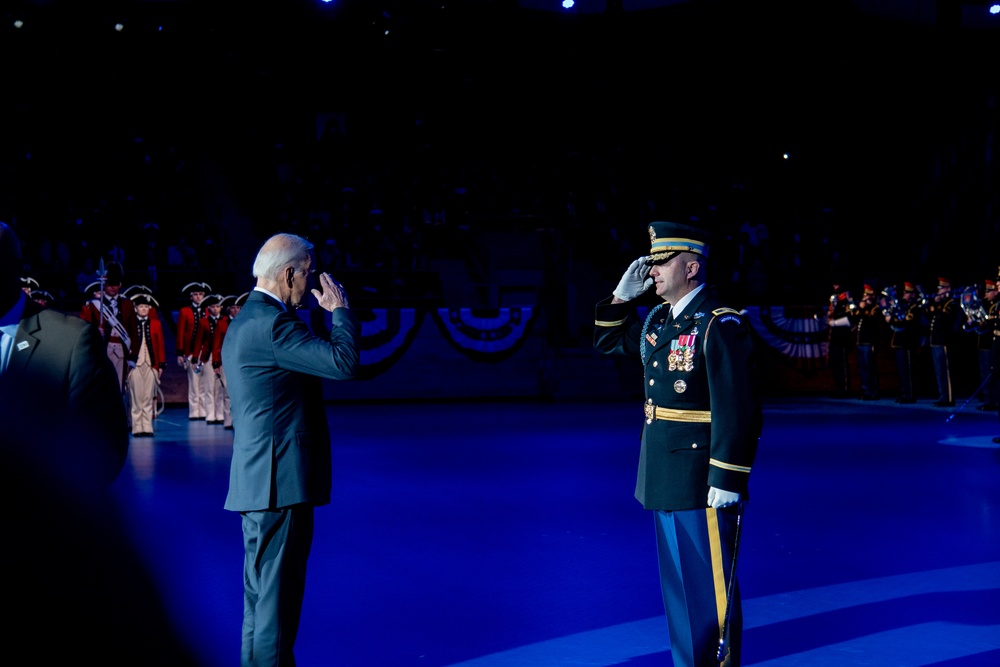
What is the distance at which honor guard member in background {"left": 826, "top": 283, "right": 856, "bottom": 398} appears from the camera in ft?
69.5

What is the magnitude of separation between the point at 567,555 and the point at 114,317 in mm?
9820

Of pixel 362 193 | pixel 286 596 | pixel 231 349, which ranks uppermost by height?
pixel 362 193

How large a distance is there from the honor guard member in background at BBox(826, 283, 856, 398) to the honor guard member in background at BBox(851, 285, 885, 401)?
222mm

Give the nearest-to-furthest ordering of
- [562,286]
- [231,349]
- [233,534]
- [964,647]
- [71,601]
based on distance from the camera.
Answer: [71,601], [231,349], [964,647], [233,534], [562,286]

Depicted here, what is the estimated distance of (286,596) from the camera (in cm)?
400

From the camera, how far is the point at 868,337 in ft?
67.2

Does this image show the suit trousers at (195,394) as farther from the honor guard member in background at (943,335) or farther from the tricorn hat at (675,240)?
the tricorn hat at (675,240)

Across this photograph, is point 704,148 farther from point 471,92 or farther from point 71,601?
point 71,601

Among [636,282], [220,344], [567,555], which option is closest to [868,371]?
[220,344]

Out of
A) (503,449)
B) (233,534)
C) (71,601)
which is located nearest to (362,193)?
(503,449)

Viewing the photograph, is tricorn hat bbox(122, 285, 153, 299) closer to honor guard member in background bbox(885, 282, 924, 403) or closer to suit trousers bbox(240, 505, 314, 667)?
suit trousers bbox(240, 505, 314, 667)

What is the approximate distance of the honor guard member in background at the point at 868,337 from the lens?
2044 cm

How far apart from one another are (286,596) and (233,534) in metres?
3.61

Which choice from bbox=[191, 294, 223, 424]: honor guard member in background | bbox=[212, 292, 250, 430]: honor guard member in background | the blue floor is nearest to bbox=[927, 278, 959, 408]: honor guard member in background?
the blue floor
